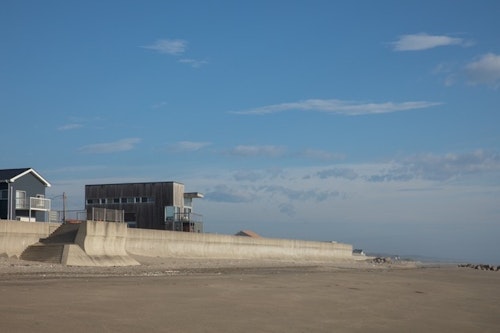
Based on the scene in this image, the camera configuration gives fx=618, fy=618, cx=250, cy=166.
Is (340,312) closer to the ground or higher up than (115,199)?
closer to the ground

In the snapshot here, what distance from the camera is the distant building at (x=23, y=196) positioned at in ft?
173

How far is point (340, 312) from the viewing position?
14875 mm

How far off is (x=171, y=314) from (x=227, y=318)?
45.3 inches

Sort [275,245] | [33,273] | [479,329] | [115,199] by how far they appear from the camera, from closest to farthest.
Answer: [479,329]
[33,273]
[275,245]
[115,199]

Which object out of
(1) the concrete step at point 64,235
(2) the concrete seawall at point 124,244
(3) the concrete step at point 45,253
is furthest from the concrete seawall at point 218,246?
(3) the concrete step at point 45,253

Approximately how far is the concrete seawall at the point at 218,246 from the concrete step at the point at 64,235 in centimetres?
368

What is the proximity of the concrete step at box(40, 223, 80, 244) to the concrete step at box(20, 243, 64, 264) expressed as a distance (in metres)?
1.67

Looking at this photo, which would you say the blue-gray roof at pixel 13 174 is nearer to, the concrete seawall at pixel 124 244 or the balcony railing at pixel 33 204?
the balcony railing at pixel 33 204

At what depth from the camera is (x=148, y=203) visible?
64.0 metres

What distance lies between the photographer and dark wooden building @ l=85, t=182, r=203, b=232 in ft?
208

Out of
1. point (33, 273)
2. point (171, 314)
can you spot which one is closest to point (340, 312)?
point (171, 314)

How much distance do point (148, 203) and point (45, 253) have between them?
3263cm

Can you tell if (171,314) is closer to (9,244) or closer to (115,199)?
(9,244)

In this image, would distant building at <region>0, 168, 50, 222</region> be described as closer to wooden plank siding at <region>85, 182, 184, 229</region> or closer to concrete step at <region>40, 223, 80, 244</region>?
wooden plank siding at <region>85, 182, 184, 229</region>
